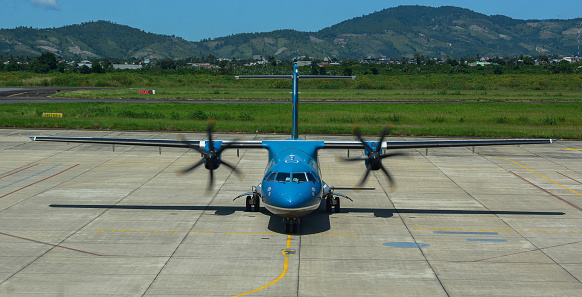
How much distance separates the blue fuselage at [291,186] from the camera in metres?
20.1

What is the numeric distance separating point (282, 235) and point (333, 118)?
130ft

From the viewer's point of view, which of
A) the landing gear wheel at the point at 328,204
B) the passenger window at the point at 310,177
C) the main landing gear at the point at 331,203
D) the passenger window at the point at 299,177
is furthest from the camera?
the landing gear wheel at the point at 328,204

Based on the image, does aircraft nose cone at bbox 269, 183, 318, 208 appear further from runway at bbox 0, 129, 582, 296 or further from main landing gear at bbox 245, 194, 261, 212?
main landing gear at bbox 245, 194, 261, 212

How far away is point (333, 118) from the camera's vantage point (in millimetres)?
60062

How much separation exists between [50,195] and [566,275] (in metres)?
22.5

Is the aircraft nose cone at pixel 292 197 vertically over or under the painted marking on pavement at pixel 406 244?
over

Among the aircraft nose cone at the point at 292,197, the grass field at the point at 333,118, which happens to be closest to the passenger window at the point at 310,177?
the aircraft nose cone at the point at 292,197

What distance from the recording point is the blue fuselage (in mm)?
20078

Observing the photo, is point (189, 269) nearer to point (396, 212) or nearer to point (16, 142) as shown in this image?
point (396, 212)

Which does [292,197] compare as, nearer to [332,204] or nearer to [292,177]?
[292,177]

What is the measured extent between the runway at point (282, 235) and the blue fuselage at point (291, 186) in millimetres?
1242

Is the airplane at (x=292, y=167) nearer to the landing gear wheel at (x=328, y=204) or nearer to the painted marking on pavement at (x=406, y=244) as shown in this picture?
the landing gear wheel at (x=328, y=204)

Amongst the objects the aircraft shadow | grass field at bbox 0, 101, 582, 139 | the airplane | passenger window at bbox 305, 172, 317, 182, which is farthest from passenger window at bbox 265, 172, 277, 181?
grass field at bbox 0, 101, 582, 139

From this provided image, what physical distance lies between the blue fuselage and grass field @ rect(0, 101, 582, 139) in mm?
22240
